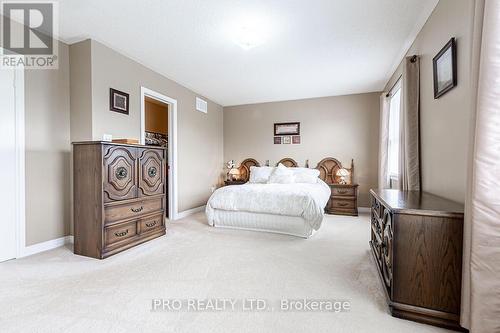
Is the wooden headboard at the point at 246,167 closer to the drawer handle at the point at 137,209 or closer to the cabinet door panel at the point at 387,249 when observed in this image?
the drawer handle at the point at 137,209

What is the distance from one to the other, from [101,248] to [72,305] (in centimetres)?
90

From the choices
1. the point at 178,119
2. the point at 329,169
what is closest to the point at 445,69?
the point at 329,169

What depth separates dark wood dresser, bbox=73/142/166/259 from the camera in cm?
259

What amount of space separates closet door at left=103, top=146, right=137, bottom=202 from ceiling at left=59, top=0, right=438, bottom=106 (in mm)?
1429

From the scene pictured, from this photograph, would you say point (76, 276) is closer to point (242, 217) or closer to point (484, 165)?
point (242, 217)

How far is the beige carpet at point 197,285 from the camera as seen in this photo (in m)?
1.53

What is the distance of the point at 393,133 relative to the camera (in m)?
4.24

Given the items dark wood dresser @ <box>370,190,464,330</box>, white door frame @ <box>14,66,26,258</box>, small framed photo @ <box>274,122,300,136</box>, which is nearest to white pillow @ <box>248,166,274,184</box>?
small framed photo @ <box>274,122,300,136</box>

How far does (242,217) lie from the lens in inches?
145

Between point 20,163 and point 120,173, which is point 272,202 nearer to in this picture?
point 120,173

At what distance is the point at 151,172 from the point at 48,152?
121 centimetres

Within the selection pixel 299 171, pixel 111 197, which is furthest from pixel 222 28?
pixel 299 171

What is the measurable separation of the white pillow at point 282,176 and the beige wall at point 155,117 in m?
2.99

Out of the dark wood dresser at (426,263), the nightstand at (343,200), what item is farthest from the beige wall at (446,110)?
the nightstand at (343,200)
